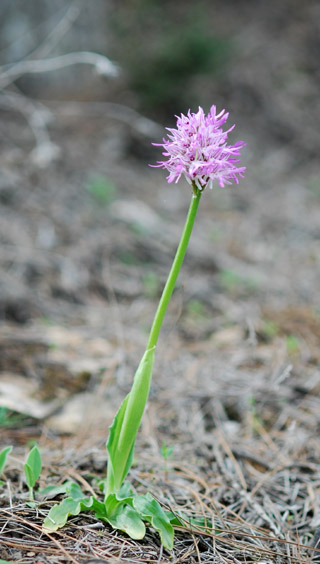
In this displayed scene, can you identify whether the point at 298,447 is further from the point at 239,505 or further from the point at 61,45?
the point at 61,45

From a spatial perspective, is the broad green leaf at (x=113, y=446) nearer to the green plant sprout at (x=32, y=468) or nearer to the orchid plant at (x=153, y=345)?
the orchid plant at (x=153, y=345)

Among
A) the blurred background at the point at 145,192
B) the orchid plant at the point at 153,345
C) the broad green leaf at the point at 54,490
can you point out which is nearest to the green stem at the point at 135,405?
the orchid plant at the point at 153,345

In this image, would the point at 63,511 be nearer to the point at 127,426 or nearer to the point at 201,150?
the point at 127,426

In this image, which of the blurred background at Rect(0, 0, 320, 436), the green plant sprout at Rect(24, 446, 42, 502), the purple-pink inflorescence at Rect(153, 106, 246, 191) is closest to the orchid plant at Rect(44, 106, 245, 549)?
the purple-pink inflorescence at Rect(153, 106, 246, 191)

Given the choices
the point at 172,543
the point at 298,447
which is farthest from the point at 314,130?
the point at 172,543

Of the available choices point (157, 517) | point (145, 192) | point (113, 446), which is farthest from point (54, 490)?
point (145, 192)

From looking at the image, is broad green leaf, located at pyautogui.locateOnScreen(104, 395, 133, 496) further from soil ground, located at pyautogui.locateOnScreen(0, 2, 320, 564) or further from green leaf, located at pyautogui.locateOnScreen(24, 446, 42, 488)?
green leaf, located at pyautogui.locateOnScreen(24, 446, 42, 488)
